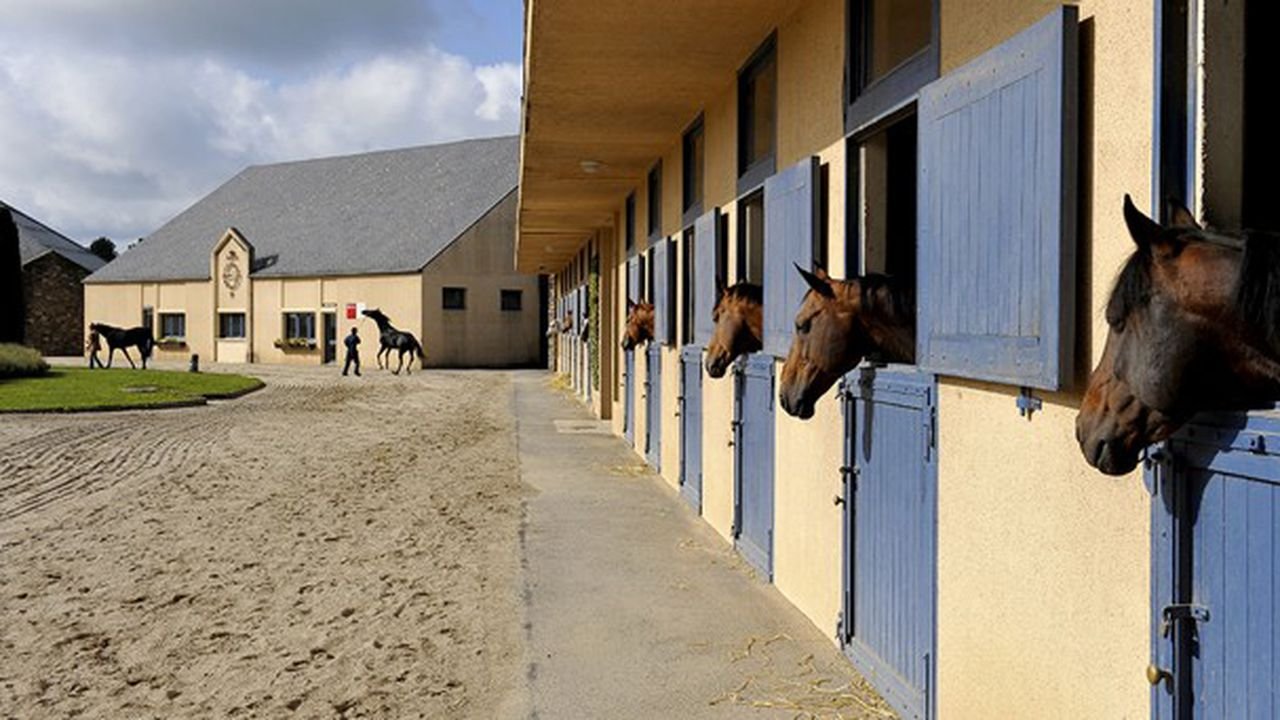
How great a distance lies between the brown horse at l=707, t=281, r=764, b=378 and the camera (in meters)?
6.89

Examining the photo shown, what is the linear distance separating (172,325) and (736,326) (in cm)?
4478

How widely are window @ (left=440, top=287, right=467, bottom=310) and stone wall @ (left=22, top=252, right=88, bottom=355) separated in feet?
74.5

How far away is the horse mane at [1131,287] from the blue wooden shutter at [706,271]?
526 centimetres

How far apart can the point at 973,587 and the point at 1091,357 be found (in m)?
1.10

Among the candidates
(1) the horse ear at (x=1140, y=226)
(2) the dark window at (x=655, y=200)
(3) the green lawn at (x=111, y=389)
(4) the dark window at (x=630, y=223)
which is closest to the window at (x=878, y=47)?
(1) the horse ear at (x=1140, y=226)

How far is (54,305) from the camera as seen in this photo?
51719 millimetres

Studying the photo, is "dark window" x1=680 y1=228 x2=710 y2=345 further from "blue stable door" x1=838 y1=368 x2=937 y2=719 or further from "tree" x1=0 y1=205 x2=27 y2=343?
"tree" x1=0 y1=205 x2=27 y2=343

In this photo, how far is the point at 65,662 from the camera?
5.12 meters

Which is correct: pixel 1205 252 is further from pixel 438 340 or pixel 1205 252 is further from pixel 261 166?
pixel 261 166

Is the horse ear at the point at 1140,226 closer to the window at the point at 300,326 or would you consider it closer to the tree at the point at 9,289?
the tree at the point at 9,289

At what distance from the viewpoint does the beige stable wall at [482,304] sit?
39594 millimetres

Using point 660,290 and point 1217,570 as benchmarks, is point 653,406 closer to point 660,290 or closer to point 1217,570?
point 660,290

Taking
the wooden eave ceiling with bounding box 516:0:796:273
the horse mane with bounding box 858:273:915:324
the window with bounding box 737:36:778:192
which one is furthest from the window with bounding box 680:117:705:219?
the horse mane with bounding box 858:273:915:324

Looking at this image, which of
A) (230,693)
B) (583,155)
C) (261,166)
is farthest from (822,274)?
(261,166)
